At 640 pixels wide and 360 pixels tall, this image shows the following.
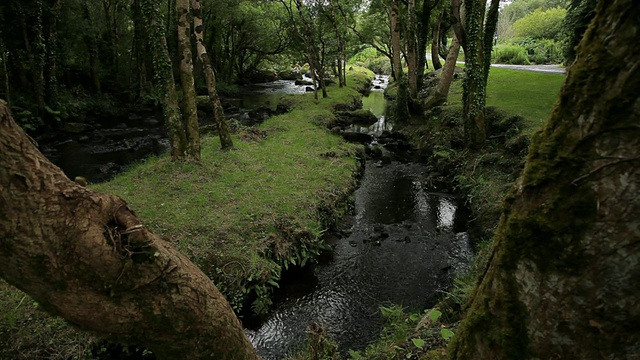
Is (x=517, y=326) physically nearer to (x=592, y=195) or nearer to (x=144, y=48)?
(x=592, y=195)

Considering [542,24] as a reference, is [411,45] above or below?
below

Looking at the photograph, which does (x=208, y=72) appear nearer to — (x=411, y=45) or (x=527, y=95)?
(x=411, y=45)

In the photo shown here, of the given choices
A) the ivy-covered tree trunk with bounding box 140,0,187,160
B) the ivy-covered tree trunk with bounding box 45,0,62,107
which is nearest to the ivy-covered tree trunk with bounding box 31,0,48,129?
the ivy-covered tree trunk with bounding box 45,0,62,107

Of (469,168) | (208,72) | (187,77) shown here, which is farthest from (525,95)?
(187,77)

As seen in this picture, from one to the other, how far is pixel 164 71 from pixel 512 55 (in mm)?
37599

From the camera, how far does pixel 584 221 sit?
1.30 metres

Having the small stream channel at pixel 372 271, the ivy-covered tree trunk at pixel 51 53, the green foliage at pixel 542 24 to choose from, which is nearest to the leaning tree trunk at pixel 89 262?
the small stream channel at pixel 372 271

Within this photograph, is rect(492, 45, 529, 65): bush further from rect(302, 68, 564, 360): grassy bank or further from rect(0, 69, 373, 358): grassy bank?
rect(0, 69, 373, 358): grassy bank

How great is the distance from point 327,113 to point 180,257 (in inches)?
Result: 766

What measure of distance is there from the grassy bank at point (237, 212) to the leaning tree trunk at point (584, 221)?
5.87 m

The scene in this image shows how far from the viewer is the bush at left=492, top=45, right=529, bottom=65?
34781 mm

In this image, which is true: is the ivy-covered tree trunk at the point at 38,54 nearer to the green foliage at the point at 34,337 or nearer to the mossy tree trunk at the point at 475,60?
the green foliage at the point at 34,337

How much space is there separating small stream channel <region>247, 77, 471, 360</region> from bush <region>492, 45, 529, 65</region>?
99.9 feet

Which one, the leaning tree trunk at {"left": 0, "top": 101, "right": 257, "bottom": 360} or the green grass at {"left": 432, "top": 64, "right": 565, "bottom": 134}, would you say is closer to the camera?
the leaning tree trunk at {"left": 0, "top": 101, "right": 257, "bottom": 360}
